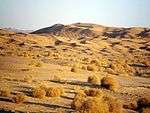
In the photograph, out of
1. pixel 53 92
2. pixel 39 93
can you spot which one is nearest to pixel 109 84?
pixel 53 92

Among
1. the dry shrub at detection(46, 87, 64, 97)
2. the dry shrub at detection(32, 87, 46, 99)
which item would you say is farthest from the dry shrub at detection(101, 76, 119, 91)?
the dry shrub at detection(32, 87, 46, 99)

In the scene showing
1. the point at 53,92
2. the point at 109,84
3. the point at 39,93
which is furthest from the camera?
the point at 109,84

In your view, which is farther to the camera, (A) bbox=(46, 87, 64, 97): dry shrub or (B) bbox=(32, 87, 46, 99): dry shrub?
(A) bbox=(46, 87, 64, 97): dry shrub

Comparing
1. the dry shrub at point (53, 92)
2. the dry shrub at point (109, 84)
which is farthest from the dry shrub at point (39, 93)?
the dry shrub at point (109, 84)

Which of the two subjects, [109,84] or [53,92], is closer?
[53,92]

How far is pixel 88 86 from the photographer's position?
23906 mm

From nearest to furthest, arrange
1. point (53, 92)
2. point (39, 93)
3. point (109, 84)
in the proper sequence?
1. point (39, 93)
2. point (53, 92)
3. point (109, 84)

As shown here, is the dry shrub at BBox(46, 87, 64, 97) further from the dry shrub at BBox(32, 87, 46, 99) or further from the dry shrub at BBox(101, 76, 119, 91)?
the dry shrub at BBox(101, 76, 119, 91)

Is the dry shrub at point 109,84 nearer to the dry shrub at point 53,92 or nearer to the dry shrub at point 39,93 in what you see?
the dry shrub at point 53,92

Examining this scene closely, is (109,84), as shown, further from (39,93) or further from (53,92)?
(39,93)

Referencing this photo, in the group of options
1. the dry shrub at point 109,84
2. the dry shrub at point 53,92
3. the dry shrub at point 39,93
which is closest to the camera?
the dry shrub at point 39,93

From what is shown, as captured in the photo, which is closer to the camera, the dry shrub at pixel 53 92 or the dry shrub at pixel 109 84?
the dry shrub at pixel 53 92

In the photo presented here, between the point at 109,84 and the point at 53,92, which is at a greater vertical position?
the point at 53,92

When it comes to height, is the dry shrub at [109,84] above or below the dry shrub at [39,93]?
below
